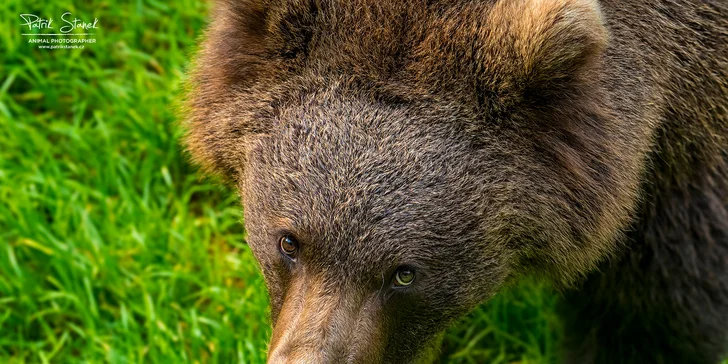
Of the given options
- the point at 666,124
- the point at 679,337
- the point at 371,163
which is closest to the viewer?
the point at 371,163

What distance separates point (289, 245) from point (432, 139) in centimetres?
71

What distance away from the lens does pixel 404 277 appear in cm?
378

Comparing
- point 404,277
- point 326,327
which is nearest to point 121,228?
point 326,327

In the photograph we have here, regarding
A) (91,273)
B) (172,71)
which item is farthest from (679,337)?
(172,71)

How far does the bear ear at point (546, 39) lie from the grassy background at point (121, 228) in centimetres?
196

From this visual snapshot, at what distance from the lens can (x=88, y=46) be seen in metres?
6.95

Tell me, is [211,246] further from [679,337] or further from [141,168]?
[679,337]

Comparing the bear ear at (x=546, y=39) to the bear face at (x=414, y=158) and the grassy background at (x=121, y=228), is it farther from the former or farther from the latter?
the grassy background at (x=121, y=228)

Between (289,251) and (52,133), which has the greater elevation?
(289,251)

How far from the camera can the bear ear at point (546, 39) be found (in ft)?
11.8

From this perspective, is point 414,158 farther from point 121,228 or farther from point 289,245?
point 121,228

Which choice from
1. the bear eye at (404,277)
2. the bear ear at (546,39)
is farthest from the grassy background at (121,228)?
the bear ear at (546,39)

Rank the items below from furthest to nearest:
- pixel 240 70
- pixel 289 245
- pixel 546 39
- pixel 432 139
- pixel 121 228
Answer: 1. pixel 121 228
2. pixel 240 70
3. pixel 289 245
4. pixel 432 139
5. pixel 546 39

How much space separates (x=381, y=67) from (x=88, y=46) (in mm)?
3783
